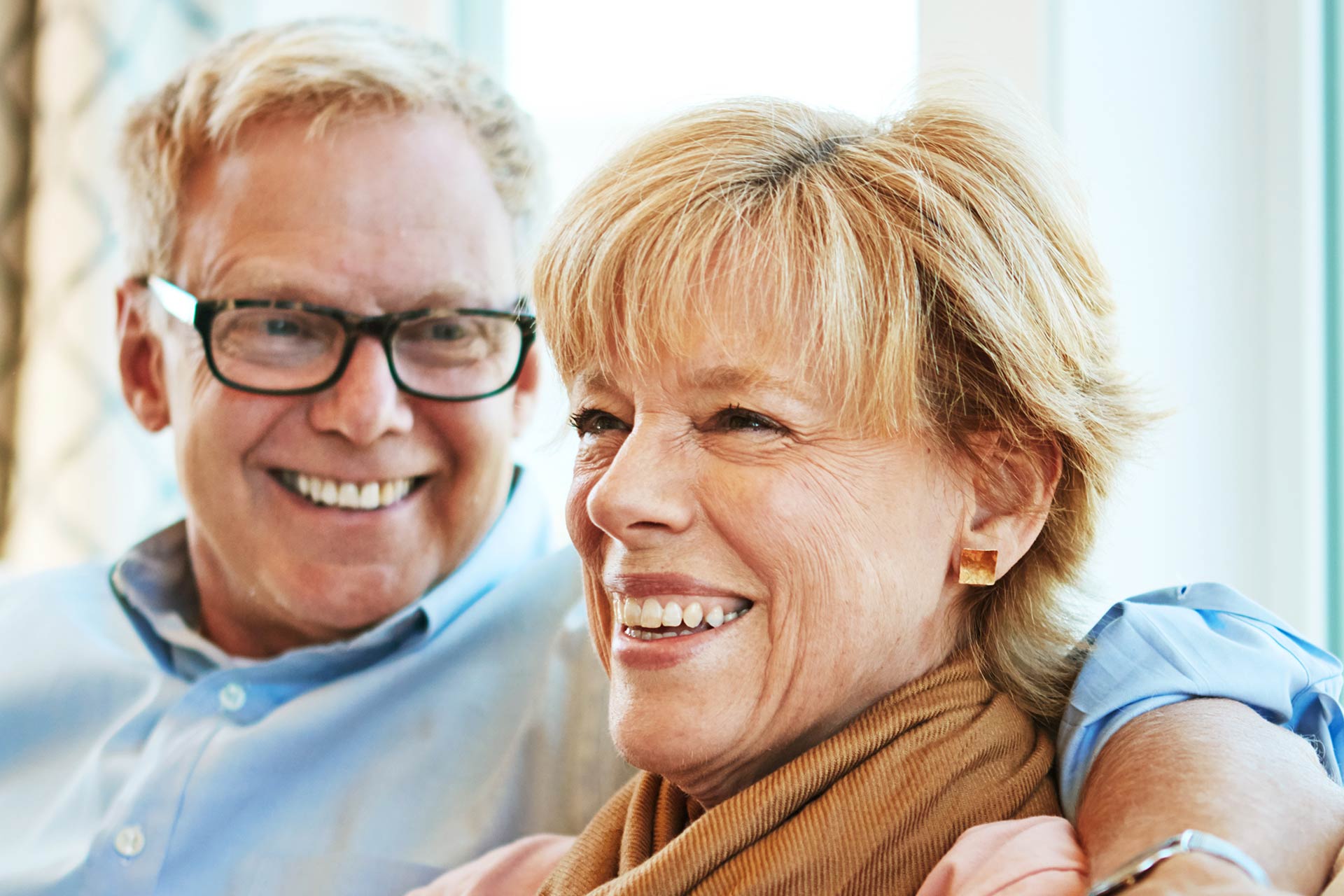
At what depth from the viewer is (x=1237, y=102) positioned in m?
1.88

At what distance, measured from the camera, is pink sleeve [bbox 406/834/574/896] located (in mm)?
1382

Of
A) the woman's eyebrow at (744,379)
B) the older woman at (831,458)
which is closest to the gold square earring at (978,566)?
the older woman at (831,458)

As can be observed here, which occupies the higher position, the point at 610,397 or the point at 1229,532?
the point at 610,397

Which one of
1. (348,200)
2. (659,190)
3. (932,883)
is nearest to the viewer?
(932,883)

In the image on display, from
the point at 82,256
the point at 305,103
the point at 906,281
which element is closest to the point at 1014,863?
the point at 906,281

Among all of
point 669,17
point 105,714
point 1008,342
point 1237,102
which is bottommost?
point 105,714

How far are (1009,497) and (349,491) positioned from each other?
979mm

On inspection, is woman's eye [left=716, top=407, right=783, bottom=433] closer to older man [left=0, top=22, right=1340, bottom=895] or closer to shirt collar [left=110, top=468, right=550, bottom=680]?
older man [left=0, top=22, right=1340, bottom=895]

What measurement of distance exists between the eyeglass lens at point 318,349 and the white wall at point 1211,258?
2.73ft

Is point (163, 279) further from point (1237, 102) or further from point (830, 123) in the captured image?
point (1237, 102)

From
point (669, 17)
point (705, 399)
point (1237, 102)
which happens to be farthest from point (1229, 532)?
point (669, 17)

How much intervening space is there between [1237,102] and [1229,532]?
24.9 inches

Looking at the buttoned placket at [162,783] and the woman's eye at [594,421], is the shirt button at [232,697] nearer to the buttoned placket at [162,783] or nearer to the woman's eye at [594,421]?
the buttoned placket at [162,783]

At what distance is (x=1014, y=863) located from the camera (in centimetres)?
98
